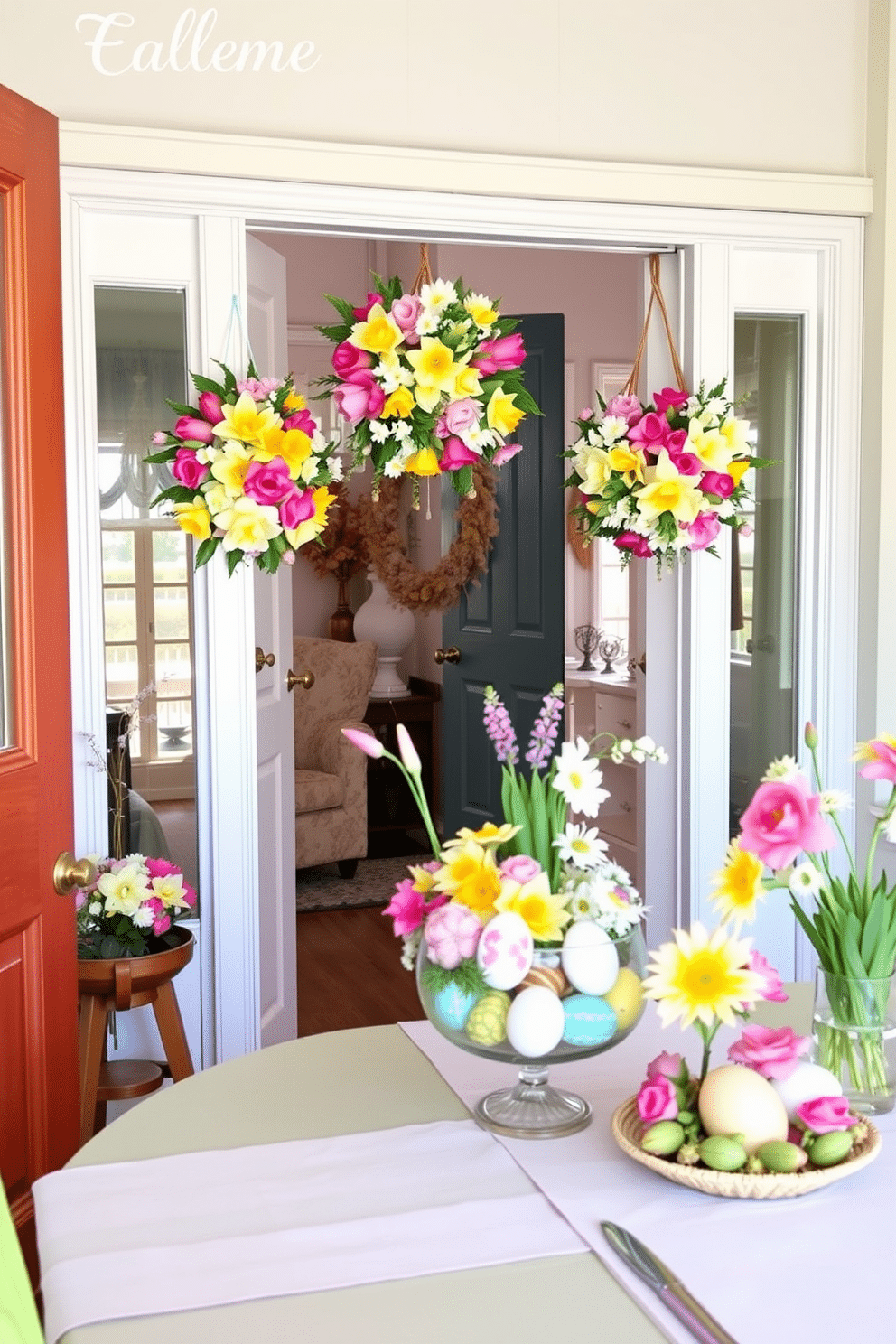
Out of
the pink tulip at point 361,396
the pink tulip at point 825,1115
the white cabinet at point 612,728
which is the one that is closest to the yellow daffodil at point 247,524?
the pink tulip at point 361,396

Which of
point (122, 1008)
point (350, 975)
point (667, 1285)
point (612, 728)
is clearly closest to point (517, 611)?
point (612, 728)

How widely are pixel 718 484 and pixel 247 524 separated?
104 cm

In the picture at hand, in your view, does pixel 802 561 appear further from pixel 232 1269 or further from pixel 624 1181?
pixel 232 1269

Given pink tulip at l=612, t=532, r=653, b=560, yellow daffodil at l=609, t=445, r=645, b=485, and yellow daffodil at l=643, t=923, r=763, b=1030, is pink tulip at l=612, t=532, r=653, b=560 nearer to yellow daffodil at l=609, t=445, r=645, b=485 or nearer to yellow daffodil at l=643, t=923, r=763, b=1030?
yellow daffodil at l=609, t=445, r=645, b=485

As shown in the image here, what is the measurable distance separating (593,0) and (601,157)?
1.15 ft

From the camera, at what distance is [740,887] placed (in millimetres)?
1449

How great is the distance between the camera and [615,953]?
1484mm

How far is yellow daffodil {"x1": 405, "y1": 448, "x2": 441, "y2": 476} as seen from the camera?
9.17 feet

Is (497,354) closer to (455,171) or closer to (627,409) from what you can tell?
(627,409)

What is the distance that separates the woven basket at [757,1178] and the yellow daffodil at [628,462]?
6.53 feet

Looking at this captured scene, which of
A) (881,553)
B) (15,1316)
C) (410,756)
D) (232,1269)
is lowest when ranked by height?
(232,1269)

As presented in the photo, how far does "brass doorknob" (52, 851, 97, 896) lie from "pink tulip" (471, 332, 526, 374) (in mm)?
1167

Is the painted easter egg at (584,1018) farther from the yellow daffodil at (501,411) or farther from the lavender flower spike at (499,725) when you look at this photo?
the yellow daffodil at (501,411)

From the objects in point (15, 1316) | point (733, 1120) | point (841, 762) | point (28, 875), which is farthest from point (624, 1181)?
point (841, 762)
